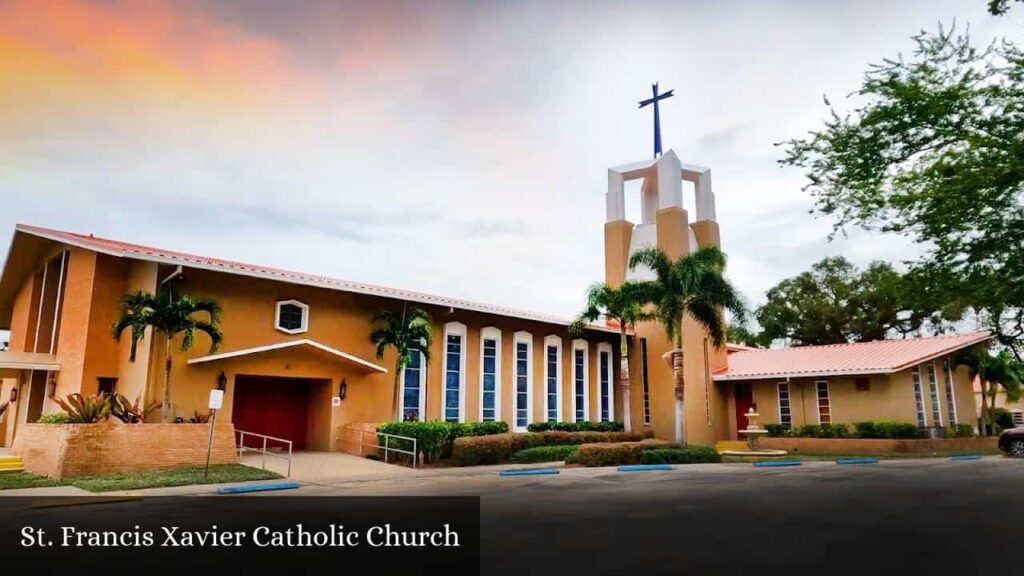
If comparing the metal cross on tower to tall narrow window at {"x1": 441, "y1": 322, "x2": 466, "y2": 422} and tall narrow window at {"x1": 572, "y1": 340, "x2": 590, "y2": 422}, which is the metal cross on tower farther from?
tall narrow window at {"x1": 441, "y1": 322, "x2": 466, "y2": 422}

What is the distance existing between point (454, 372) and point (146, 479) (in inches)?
474

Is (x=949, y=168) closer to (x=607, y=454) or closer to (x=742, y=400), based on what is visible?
(x=607, y=454)

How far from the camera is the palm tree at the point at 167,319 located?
662 inches

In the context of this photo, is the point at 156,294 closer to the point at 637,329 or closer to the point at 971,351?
the point at 637,329

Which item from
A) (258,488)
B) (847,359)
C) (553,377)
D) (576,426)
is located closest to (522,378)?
(553,377)

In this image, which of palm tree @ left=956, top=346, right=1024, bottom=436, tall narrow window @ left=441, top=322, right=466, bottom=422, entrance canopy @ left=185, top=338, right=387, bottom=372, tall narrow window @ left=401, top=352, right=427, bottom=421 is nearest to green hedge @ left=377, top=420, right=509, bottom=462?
entrance canopy @ left=185, top=338, right=387, bottom=372

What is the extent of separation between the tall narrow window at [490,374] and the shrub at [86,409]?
41.4 ft

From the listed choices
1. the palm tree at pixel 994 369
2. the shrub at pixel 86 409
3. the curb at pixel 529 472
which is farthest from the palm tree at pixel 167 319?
the palm tree at pixel 994 369

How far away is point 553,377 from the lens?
28328 millimetres

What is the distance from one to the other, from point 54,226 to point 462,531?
18.4m

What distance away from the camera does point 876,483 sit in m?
14.4

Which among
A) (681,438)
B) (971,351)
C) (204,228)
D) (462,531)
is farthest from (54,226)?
(971,351)

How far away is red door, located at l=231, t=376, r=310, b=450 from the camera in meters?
20.8

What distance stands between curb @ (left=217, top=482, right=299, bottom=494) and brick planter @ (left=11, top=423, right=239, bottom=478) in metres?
3.46
